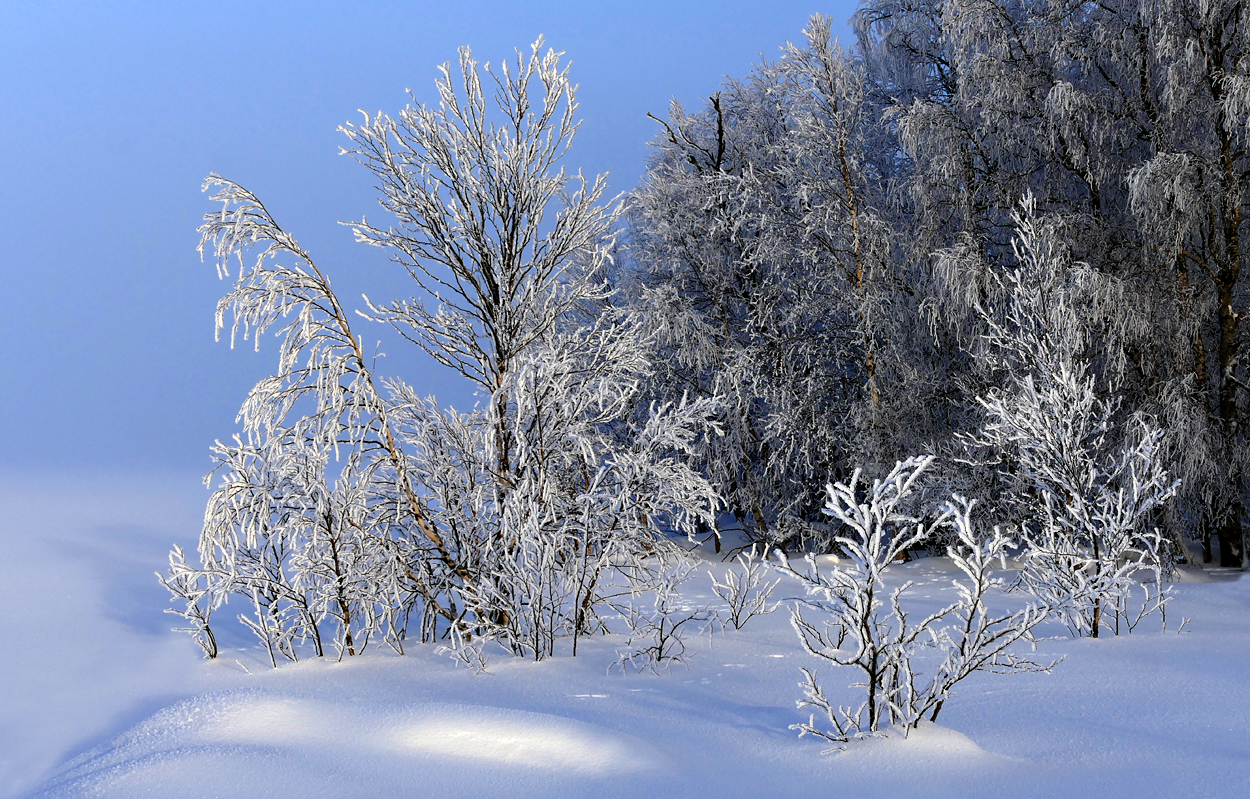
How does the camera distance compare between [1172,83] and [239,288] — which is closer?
[239,288]

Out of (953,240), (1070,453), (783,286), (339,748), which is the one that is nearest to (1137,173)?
(953,240)

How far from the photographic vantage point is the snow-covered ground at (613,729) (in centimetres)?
339

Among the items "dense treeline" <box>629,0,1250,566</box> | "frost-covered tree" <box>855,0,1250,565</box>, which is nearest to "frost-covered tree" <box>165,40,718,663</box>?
"dense treeline" <box>629,0,1250,566</box>

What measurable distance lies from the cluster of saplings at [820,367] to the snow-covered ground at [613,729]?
31 centimetres

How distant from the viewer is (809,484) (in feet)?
39.9

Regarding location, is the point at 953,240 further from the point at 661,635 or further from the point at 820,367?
the point at 661,635

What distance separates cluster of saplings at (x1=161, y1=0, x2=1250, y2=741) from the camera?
609cm

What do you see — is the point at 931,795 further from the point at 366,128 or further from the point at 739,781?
the point at 366,128

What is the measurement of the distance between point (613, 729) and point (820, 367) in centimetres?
825

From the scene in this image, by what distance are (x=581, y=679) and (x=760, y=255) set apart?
6849 mm

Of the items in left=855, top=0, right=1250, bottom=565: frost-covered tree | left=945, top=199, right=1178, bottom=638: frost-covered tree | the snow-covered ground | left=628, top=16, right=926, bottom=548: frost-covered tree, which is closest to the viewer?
the snow-covered ground

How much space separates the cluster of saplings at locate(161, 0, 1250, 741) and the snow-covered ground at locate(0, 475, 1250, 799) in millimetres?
309

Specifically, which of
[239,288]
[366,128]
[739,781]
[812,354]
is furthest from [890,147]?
[739,781]

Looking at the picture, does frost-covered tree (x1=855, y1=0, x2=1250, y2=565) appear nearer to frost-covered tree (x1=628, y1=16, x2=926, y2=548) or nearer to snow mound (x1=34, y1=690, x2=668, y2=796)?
frost-covered tree (x1=628, y1=16, x2=926, y2=548)
